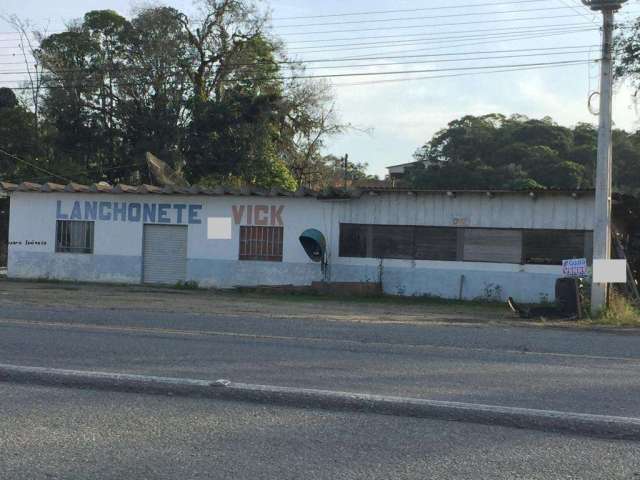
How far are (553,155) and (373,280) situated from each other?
35214 millimetres

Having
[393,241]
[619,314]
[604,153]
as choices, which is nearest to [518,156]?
[393,241]

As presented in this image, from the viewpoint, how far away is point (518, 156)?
187 ft

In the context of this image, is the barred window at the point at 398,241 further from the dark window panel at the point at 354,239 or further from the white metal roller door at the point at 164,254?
the white metal roller door at the point at 164,254

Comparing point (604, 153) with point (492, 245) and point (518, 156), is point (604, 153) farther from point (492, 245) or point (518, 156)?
point (518, 156)

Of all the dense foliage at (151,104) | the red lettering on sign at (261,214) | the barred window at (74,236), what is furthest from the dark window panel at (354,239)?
the dense foliage at (151,104)

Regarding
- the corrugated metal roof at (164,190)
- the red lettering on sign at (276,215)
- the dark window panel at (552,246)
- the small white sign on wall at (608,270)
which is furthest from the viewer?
the red lettering on sign at (276,215)

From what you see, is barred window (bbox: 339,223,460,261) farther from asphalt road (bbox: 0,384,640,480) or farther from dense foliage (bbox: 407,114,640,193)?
dense foliage (bbox: 407,114,640,193)

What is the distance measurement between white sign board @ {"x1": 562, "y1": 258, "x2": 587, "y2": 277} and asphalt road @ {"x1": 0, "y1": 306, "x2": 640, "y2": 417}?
2438mm

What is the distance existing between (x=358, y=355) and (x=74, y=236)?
60.4 ft

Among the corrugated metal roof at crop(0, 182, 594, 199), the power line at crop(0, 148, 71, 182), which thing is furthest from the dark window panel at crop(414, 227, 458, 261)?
the power line at crop(0, 148, 71, 182)

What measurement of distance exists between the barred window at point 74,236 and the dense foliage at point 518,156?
94.8 ft

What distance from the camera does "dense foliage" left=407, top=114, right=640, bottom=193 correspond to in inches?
2125

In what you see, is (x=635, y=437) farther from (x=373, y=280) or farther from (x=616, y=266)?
(x=373, y=280)

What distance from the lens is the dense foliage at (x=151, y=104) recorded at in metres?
39.8
